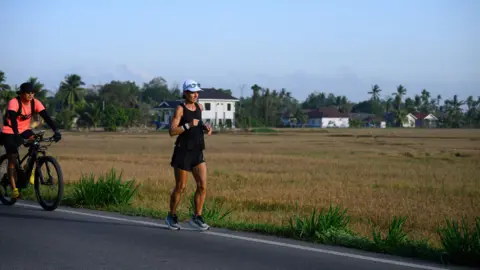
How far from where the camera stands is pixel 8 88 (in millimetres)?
70250

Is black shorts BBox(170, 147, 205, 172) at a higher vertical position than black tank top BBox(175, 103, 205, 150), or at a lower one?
lower

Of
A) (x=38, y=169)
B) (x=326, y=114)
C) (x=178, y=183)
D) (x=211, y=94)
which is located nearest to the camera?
(x=178, y=183)

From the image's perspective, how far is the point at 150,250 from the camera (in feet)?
23.1

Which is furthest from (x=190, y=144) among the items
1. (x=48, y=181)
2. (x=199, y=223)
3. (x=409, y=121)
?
(x=409, y=121)

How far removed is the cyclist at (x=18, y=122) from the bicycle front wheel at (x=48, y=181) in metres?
0.39

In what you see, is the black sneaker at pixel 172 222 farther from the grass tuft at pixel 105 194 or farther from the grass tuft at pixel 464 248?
the grass tuft at pixel 464 248

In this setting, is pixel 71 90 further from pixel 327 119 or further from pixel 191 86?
pixel 191 86

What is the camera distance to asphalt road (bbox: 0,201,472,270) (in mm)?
6348

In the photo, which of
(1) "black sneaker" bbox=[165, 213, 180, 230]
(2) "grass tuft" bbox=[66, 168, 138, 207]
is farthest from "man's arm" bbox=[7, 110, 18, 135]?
(1) "black sneaker" bbox=[165, 213, 180, 230]

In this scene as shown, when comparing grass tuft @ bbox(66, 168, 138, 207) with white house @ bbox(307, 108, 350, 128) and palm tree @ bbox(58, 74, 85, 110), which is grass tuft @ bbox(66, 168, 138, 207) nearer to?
palm tree @ bbox(58, 74, 85, 110)

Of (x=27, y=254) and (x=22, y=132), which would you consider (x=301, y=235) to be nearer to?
(x=27, y=254)

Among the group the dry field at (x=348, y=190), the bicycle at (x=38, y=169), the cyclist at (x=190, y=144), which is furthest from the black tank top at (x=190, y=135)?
the bicycle at (x=38, y=169)

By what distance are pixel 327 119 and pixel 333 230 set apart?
422 feet

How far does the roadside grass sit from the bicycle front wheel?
699 mm
